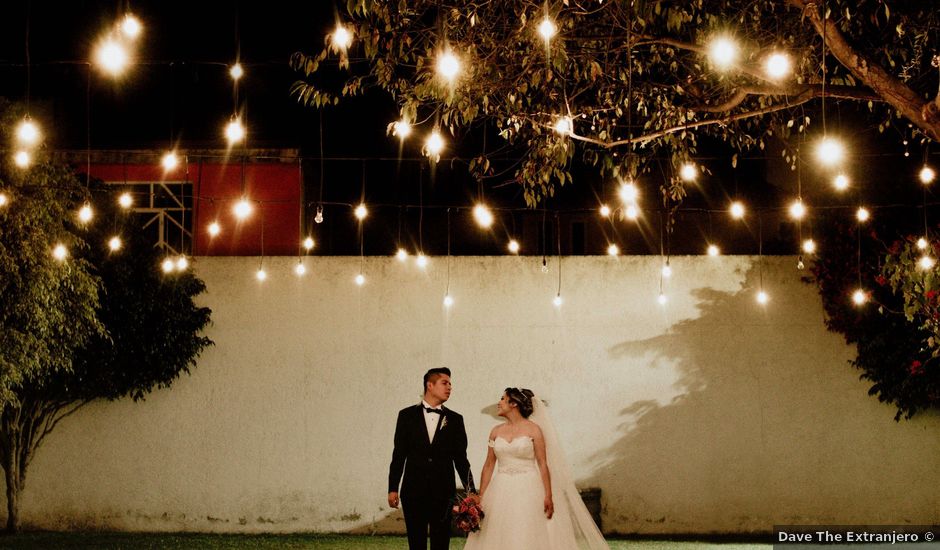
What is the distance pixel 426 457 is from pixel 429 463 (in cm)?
4

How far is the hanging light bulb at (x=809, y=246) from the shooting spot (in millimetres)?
9281

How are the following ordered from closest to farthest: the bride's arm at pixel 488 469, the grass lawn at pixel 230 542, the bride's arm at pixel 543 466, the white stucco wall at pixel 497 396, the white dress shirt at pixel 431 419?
the white dress shirt at pixel 431 419 → the bride's arm at pixel 543 466 → the bride's arm at pixel 488 469 → the grass lawn at pixel 230 542 → the white stucco wall at pixel 497 396

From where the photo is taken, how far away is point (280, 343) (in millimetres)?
9680

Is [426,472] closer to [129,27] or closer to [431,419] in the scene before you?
[431,419]

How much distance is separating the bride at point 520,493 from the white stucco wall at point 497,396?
285cm

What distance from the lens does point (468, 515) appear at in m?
6.27

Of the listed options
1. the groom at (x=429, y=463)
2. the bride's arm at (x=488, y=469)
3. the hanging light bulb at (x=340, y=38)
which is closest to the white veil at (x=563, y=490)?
the bride's arm at (x=488, y=469)

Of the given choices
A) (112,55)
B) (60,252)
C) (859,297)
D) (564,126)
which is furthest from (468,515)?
(859,297)

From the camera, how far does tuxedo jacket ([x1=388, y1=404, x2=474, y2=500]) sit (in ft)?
19.8

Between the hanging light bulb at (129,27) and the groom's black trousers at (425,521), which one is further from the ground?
the hanging light bulb at (129,27)

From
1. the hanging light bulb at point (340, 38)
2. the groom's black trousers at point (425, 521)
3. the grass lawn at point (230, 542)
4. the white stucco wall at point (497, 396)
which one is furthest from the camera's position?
the white stucco wall at point (497, 396)

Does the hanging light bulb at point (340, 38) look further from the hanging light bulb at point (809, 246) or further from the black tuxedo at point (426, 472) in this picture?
the hanging light bulb at point (809, 246)

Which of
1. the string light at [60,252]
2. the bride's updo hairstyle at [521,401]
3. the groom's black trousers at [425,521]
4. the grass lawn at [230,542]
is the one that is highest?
the string light at [60,252]

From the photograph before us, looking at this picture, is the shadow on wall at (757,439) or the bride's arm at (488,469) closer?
the bride's arm at (488,469)
